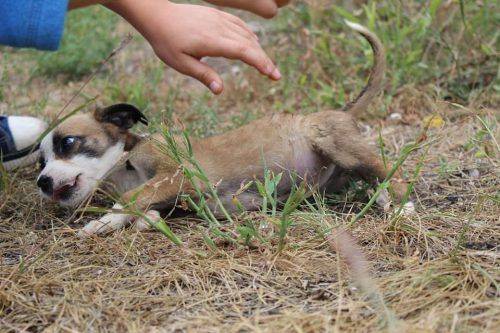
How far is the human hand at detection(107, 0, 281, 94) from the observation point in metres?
3.09

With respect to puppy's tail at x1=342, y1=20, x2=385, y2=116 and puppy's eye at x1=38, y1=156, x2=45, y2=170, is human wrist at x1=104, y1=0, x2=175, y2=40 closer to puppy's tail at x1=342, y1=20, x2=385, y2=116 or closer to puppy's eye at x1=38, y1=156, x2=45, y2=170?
puppy's eye at x1=38, y1=156, x2=45, y2=170

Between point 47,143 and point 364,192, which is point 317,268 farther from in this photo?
point 47,143

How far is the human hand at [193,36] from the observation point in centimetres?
309

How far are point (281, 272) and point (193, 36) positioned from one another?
3.84 feet

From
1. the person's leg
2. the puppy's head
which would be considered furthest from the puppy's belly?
the person's leg

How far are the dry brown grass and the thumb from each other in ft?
2.23

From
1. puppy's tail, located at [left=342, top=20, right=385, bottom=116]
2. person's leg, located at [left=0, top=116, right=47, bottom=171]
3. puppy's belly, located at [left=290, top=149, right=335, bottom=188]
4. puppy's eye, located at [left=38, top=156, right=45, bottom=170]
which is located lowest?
person's leg, located at [left=0, top=116, right=47, bottom=171]

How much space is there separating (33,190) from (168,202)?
86 cm

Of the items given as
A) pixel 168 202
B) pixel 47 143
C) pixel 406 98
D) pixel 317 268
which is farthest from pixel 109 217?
pixel 406 98

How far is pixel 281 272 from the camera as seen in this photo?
2.58 meters

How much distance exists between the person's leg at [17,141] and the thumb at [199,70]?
1.34 m

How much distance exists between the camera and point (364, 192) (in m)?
3.60

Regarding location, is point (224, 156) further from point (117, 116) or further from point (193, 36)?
point (193, 36)

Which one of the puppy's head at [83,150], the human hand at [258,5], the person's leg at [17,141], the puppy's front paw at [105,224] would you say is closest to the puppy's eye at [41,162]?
the puppy's head at [83,150]
